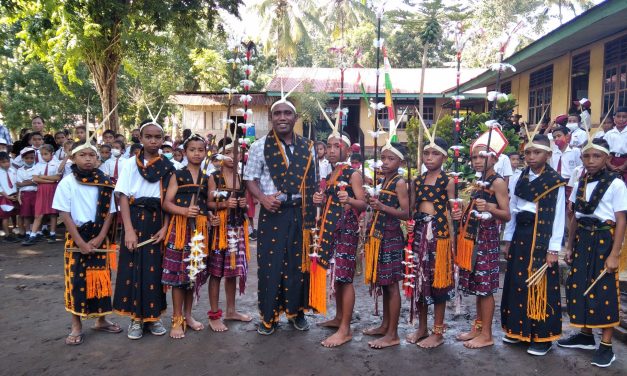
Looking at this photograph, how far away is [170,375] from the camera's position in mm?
3564

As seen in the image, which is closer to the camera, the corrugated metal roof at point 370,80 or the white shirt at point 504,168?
the white shirt at point 504,168

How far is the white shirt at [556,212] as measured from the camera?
12.8ft

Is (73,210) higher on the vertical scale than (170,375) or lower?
higher

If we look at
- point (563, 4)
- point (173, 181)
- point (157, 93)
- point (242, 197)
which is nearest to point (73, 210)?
point (173, 181)

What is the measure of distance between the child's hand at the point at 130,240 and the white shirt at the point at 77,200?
0.33 meters

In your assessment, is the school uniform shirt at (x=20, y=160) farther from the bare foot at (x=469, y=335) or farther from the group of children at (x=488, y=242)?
the bare foot at (x=469, y=335)

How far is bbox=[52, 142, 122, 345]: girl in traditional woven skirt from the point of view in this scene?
160 inches

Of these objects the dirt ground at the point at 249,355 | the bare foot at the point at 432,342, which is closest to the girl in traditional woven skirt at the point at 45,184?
the dirt ground at the point at 249,355

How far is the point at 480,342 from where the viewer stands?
4121 mm

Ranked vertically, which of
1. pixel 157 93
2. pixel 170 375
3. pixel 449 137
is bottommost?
pixel 170 375

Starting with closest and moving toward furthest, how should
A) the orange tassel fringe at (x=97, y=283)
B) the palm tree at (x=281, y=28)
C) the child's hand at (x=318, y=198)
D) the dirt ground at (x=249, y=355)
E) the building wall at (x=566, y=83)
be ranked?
1. the dirt ground at (x=249, y=355)
2. the orange tassel fringe at (x=97, y=283)
3. the child's hand at (x=318, y=198)
4. the building wall at (x=566, y=83)
5. the palm tree at (x=281, y=28)

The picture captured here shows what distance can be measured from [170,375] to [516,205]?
3.03 m

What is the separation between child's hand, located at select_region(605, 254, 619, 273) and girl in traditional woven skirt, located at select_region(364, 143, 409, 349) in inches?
60.6

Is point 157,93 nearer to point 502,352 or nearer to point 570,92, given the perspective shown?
point 570,92
